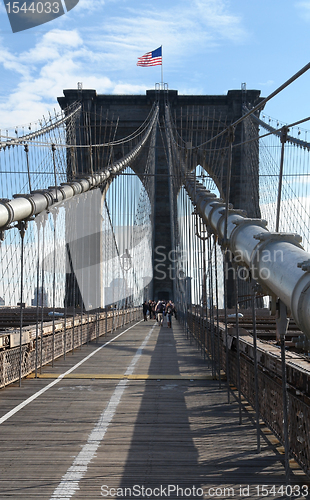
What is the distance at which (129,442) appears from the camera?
5.45 meters

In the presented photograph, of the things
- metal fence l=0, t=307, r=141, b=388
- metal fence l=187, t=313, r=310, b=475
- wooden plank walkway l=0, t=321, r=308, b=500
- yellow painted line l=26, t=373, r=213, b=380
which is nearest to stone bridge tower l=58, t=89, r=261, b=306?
metal fence l=0, t=307, r=141, b=388

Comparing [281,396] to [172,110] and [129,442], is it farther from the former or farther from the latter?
[172,110]

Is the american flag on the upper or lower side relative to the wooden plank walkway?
upper

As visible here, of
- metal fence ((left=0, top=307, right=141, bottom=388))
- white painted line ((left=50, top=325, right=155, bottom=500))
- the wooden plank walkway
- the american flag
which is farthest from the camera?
the american flag

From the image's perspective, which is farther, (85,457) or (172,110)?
(172,110)

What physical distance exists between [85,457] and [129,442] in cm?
64

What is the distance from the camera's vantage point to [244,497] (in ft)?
13.0

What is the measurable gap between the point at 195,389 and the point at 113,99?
37988 millimetres

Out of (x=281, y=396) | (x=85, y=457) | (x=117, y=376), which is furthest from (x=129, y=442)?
(x=117, y=376)

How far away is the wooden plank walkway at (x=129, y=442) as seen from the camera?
13.8 ft

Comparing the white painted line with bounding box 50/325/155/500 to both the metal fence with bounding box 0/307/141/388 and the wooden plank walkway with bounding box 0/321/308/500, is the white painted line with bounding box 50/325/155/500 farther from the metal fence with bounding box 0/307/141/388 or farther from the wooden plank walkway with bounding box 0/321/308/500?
the metal fence with bounding box 0/307/141/388

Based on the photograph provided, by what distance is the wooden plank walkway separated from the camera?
420 cm

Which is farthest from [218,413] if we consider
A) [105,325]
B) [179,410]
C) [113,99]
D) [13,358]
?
[113,99]

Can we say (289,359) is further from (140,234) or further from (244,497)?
(140,234)
